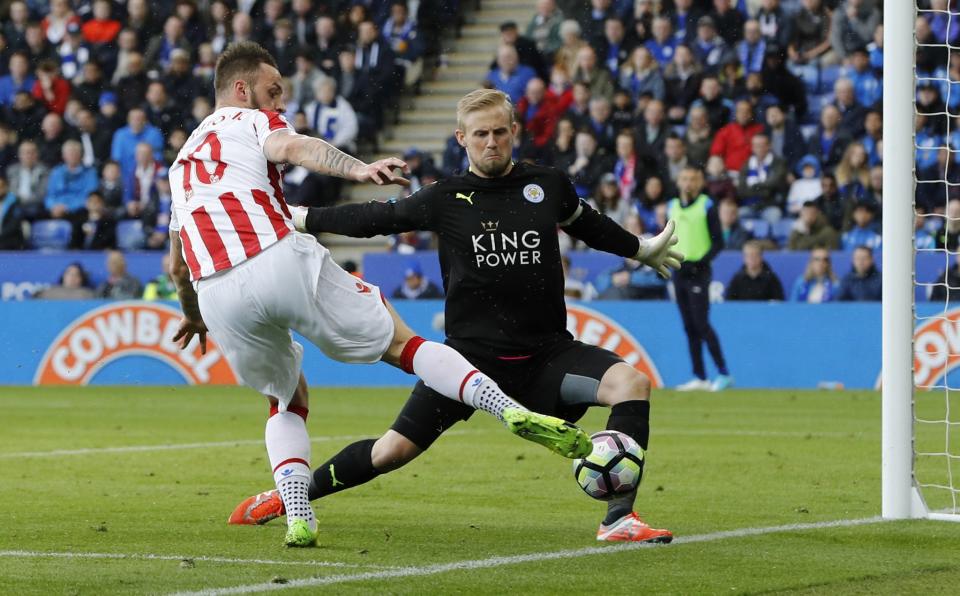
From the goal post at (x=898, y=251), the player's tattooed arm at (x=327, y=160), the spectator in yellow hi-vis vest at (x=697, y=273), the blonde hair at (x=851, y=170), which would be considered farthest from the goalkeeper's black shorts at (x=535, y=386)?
the blonde hair at (x=851, y=170)

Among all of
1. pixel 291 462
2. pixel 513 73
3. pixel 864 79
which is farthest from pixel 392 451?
pixel 513 73

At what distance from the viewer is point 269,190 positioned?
5.94 m

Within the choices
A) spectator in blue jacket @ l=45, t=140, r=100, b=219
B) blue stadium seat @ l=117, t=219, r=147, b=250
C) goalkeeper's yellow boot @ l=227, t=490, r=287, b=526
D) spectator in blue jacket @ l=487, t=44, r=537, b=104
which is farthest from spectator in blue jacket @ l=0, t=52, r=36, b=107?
goalkeeper's yellow boot @ l=227, t=490, r=287, b=526

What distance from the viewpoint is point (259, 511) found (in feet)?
22.1

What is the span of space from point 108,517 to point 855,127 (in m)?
13.1

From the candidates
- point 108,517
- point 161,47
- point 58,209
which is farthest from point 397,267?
point 108,517

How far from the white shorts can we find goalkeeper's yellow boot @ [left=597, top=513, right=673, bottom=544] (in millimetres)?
1132

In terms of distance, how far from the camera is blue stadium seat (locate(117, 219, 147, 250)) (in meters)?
20.0

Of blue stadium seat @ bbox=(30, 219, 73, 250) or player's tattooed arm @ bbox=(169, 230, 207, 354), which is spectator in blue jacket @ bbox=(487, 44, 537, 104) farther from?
player's tattooed arm @ bbox=(169, 230, 207, 354)

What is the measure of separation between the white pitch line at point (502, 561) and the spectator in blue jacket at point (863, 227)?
10.5 m

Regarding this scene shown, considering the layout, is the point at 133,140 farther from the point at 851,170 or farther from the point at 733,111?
the point at 851,170

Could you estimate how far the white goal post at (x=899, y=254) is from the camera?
22.1 feet

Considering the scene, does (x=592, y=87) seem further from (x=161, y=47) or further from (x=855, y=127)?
(x=161, y=47)

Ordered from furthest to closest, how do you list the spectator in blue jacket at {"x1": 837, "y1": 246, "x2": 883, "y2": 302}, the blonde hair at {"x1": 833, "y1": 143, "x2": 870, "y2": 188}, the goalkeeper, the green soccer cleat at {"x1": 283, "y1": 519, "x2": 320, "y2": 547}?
the blonde hair at {"x1": 833, "y1": 143, "x2": 870, "y2": 188} < the spectator in blue jacket at {"x1": 837, "y1": 246, "x2": 883, "y2": 302} < the goalkeeper < the green soccer cleat at {"x1": 283, "y1": 519, "x2": 320, "y2": 547}
